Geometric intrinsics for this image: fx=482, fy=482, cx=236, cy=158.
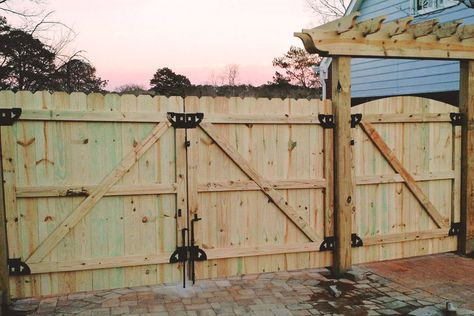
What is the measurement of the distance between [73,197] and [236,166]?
181 cm

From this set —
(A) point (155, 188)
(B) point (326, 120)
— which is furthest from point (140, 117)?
(B) point (326, 120)

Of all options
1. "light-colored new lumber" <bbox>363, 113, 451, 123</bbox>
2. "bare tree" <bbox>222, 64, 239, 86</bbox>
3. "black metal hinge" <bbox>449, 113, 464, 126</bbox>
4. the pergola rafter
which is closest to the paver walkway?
"light-colored new lumber" <bbox>363, 113, 451, 123</bbox>

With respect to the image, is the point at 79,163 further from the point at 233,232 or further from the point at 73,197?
the point at 233,232

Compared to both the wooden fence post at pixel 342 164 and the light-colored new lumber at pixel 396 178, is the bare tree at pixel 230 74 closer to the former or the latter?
the light-colored new lumber at pixel 396 178

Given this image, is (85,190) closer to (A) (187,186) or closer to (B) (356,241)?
(A) (187,186)

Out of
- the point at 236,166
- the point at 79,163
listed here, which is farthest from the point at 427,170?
the point at 79,163

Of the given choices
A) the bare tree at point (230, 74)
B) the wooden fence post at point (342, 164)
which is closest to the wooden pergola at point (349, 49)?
the wooden fence post at point (342, 164)

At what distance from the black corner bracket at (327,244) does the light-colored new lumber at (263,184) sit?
0.31ft

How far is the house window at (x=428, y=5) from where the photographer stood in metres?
10.1

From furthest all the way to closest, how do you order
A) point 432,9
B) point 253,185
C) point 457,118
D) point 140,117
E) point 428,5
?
point 428,5
point 432,9
point 457,118
point 253,185
point 140,117

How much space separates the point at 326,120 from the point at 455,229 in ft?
8.55

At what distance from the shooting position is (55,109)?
16.2 feet

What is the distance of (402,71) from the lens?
1162cm

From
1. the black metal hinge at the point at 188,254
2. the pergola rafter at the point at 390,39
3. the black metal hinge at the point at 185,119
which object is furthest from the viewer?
the pergola rafter at the point at 390,39
